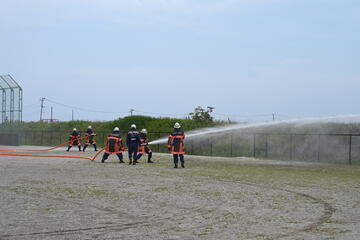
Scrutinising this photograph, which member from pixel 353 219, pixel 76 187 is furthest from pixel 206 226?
pixel 76 187

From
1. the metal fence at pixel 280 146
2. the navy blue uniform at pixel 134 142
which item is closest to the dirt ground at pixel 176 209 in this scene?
the navy blue uniform at pixel 134 142

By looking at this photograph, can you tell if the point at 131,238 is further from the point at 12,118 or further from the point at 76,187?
the point at 12,118

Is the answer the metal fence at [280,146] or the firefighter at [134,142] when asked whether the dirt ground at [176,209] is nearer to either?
the firefighter at [134,142]

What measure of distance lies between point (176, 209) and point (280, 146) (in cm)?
2714

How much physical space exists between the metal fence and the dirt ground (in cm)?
1738

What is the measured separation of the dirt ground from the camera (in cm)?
Answer: 702

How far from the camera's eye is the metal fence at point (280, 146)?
31.3 m

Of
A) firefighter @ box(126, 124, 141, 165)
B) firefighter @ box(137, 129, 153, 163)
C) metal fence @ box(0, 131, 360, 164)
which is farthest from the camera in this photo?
metal fence @ box(0, 131, 360, 164)

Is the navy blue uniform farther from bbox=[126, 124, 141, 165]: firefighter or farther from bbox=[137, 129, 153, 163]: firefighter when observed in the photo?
bbox=[137, 129, 153, 163]: firefighter

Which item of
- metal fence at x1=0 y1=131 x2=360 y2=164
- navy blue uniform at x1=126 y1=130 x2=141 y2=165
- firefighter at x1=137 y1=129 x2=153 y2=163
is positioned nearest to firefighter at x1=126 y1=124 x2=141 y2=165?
navy blue uniform at x1=126 y1=130 x2=141 y2=165

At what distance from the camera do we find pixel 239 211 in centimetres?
891

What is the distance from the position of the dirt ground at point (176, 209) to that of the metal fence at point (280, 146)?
17.4 meters

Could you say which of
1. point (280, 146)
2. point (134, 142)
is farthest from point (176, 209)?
point (280, 146)

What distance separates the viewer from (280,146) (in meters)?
35.2
